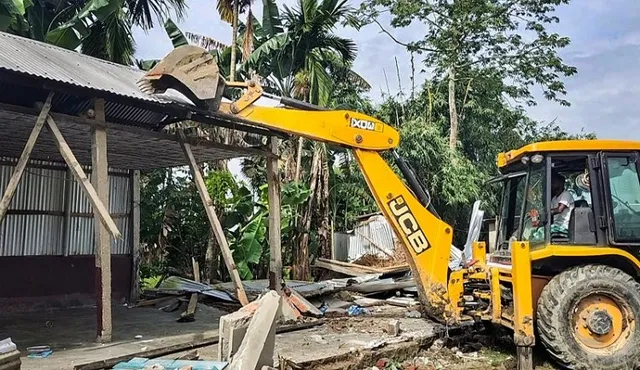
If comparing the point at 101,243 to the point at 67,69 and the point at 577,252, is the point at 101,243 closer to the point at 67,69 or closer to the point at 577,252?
the point at 67,69

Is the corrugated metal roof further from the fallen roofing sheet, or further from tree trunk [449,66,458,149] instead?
tree trunk [449,66,458,149]

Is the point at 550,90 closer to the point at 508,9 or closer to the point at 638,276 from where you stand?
the point at 508,9

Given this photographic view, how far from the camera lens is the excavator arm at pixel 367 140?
688 centimetres

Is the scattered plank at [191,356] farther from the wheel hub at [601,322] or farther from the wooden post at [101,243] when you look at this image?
the wheel hub at [601,322]

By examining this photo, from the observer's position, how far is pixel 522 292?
20.2 ft

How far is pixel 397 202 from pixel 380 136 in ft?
3.09

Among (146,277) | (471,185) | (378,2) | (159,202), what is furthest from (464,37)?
(146,277)

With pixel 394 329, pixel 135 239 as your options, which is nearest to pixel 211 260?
pixel 135 239

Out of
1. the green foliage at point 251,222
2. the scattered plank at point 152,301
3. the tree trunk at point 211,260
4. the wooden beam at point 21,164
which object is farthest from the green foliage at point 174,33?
the wooden beam at point 21,164

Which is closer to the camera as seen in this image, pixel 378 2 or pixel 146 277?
pixel 146 277

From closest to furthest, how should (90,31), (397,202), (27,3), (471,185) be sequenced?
1. (397,202)
2. (27,3)
3. (90,31)
4. (471,185)

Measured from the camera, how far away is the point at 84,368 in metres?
5.55

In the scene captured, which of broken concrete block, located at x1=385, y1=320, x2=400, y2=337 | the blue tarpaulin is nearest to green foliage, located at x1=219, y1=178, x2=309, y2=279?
broken concrete block, located at x1=385, y1=320, x2=400, y2=337

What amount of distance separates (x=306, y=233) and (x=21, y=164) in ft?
33.1
